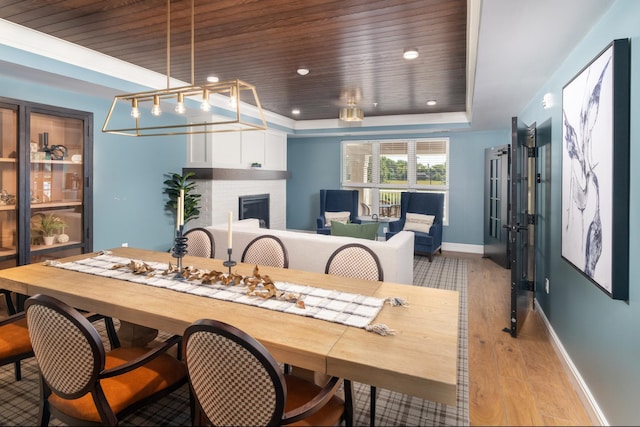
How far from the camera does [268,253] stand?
2656 mm

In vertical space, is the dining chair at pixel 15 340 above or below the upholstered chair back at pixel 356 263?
below

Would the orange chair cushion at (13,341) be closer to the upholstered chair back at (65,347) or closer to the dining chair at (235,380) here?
the upholstered chair back at (65,347)

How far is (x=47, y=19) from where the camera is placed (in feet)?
8.43

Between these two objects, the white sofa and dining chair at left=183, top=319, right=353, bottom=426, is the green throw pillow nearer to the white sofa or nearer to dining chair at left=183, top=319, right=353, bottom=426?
the white sofa

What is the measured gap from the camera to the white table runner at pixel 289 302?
1533 mm

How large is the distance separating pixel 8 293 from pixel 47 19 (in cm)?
183

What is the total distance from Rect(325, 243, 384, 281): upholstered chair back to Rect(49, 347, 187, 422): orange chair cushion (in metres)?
1.04

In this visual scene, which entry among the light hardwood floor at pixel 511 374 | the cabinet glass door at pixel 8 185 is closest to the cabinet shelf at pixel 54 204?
the cabinet glass door at pixel 8 185

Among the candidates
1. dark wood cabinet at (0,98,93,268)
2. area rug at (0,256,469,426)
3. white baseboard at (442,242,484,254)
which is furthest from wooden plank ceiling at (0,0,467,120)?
white baseboard at (442,242,484,254)

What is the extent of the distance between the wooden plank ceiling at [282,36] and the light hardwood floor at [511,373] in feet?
7.04

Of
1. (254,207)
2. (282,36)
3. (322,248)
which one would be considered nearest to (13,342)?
(322,248)

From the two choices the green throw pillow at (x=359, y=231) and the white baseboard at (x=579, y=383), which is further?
the green throw pillow at (x=359, y=231)

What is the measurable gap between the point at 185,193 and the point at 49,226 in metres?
1.80

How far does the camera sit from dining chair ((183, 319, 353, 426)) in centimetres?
108
